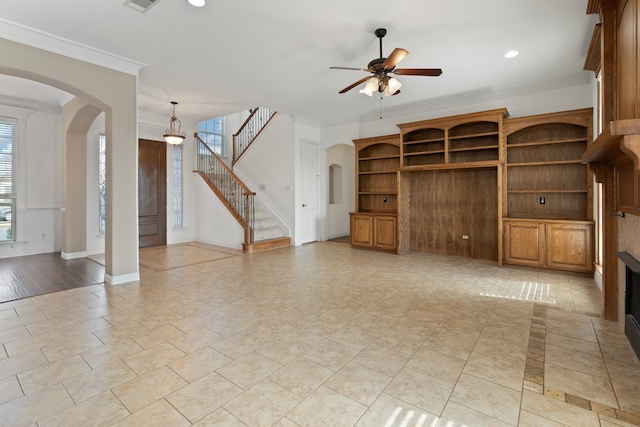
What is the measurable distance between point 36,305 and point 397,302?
412cm

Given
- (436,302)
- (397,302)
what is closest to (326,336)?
(397,302)

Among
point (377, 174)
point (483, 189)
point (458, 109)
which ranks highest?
point (458, 109)

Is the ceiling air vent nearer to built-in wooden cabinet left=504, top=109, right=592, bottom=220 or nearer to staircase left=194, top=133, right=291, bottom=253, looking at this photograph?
staircase left=194, top=133, right=291, bottom=253

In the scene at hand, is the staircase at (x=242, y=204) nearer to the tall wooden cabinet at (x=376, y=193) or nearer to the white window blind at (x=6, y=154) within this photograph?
the tall wooden cabinet at (x=376, y=193)

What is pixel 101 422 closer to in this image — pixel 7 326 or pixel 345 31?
pixel 7 326

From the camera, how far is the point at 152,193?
776 cm

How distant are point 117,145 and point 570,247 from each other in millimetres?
6794

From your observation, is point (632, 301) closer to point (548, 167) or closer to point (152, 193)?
point (548, 167)

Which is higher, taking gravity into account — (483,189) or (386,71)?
(386,71)

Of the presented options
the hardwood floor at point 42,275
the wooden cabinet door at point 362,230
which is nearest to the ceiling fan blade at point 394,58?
the wooden cabinet door at point 362,230

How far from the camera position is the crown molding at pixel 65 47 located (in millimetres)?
3508

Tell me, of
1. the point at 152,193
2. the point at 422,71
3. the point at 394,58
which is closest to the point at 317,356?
the point at 394,58

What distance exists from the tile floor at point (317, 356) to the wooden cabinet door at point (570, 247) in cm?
48

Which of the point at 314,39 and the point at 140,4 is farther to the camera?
the point at 314,39
